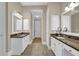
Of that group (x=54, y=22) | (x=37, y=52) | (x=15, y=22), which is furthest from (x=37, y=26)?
(x=15, y=22)

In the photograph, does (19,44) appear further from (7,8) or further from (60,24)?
(60,24)

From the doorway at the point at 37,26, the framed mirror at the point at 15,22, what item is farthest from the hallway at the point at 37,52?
the doorway at the point at 37,26

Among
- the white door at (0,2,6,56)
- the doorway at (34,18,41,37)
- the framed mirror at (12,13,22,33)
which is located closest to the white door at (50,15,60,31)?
the framed mirror at (12,13,22,33)

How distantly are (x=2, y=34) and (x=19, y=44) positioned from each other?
33.1 inches

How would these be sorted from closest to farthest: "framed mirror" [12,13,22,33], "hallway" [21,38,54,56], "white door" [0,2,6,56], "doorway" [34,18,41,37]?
"white door" [0,2,6,56] → "framed mirror" [12,13,22,33] → "hallway" [21,38,54,56] → "doorway" [34,18,41,37]

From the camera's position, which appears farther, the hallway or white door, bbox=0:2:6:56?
the hallway

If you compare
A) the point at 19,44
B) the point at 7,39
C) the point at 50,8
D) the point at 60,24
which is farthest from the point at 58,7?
the point at 7,39

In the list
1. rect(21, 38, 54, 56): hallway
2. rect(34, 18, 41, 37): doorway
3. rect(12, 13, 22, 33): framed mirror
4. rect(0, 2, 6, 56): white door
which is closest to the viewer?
rect(0, 2, 6, 56): white door

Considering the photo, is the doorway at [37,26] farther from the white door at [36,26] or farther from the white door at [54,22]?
the white door at [54,22]

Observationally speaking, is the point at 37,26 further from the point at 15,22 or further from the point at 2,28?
the point at 2,28

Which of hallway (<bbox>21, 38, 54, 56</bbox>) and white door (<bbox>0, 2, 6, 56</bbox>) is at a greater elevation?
white door (<bbox>0, 2, 6, 56</bbox>)

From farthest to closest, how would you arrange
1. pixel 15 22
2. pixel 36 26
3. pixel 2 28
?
pixel 36 26, pixel 15 22, pixel 2 28

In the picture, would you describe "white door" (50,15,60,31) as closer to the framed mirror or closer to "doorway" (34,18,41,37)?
the framed mirror

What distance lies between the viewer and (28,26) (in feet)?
25.6
